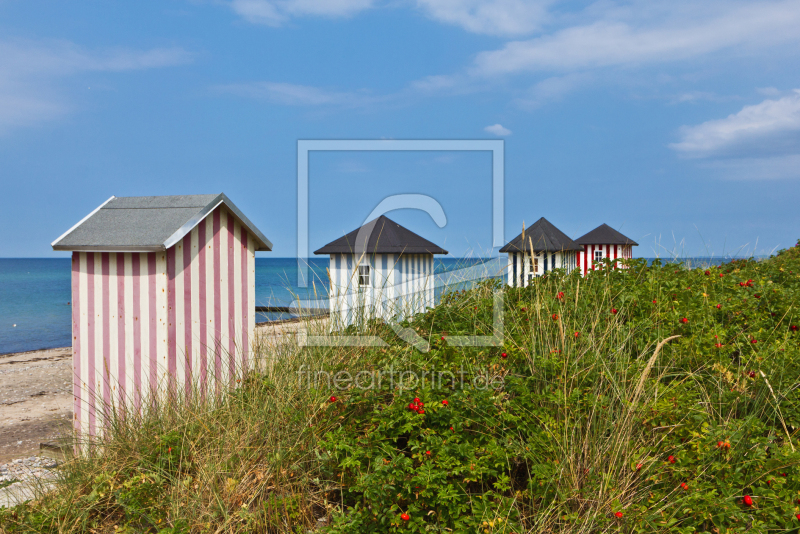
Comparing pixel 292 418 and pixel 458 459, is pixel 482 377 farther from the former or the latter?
pixel 292 418

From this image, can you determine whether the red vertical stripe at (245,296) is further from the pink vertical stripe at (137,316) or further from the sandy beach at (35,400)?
the pink vertical stripe at (137,316)

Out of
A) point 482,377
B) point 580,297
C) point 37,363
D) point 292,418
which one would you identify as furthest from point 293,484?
point 37,363

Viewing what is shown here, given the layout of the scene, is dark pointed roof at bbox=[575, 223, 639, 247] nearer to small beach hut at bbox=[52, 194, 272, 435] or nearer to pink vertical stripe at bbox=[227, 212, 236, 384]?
pink vertical stripe at bbox=[227, 212, 236, 384]

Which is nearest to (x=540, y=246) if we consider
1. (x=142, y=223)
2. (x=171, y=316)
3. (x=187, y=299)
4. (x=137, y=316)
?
(x=187, y=299)

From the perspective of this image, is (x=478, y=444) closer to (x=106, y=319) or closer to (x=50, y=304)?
(x=106, y=319)

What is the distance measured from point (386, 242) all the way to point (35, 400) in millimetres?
6769

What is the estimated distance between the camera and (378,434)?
3.11 metres

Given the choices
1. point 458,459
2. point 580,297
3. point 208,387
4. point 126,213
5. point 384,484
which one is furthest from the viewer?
point 126,213

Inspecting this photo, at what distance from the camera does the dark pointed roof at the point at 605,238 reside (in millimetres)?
20716

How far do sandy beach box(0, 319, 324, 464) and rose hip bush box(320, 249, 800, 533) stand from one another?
1.84 m

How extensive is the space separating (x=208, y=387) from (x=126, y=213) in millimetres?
2310

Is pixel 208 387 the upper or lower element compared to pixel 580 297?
lower

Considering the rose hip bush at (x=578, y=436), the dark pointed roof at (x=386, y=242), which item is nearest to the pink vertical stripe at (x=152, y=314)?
the rose hip bush at (x=578, y=436)

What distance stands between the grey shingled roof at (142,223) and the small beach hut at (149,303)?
0.01m
